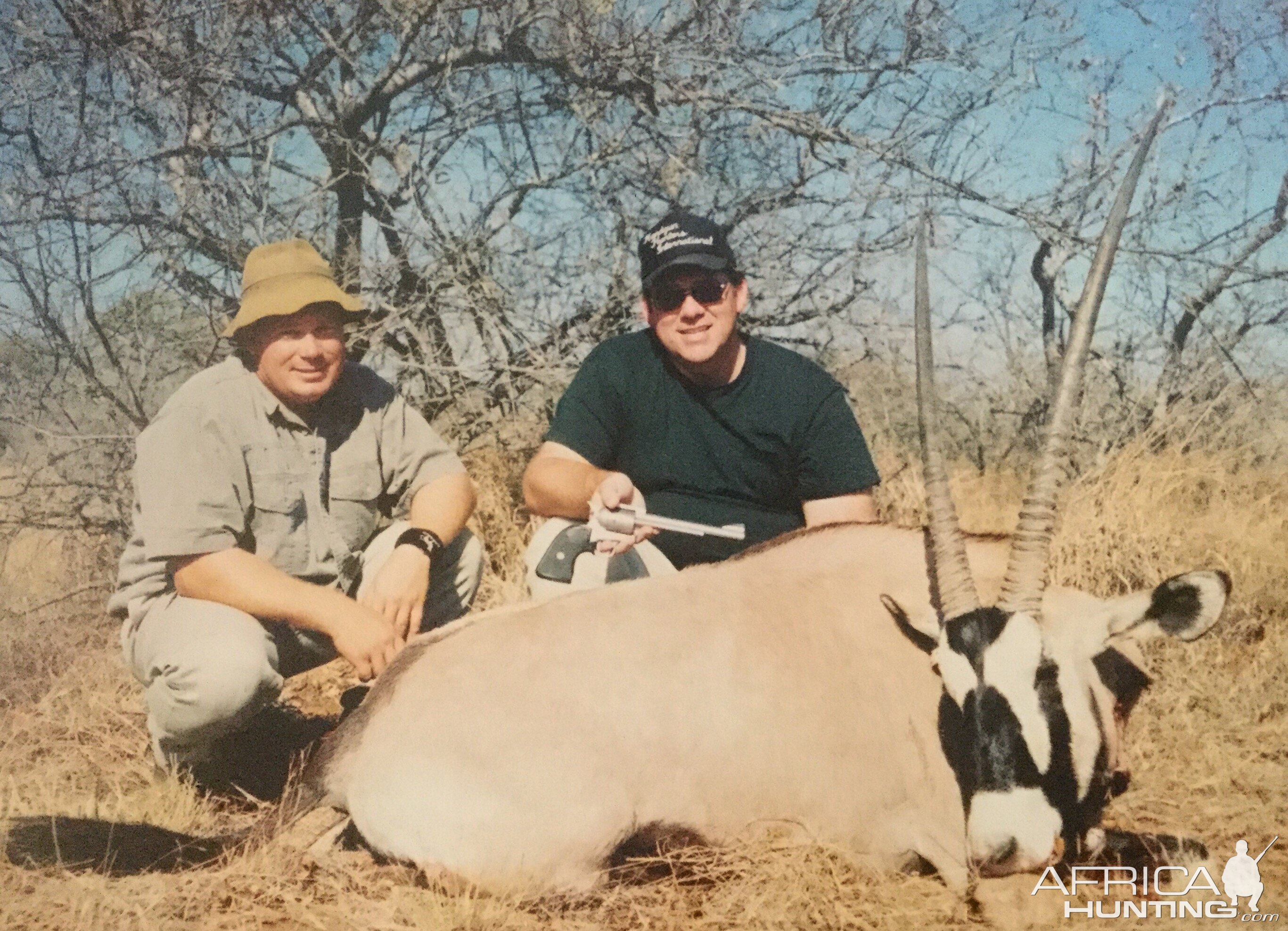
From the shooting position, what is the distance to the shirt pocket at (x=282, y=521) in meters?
3.58

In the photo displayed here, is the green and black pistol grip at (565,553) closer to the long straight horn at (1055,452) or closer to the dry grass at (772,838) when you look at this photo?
the dry grass at (772,838)

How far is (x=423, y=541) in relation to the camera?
364 centimetres

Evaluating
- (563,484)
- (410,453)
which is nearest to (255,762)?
(410,453)

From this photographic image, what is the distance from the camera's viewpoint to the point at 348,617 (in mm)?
3174

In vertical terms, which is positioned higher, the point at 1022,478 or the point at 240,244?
the point at 240,244

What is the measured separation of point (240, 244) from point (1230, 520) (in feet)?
16.6

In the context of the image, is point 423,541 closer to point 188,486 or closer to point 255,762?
point 188,486

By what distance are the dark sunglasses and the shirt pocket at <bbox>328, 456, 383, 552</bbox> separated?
1332 millimetres

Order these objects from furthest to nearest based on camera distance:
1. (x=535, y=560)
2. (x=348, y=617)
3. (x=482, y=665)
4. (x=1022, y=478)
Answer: (x=1022, y=478) < (x=535, y=560) < (x=348, y=617) < (x=482, y=665)

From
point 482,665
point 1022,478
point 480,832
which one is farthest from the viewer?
point 1022,478

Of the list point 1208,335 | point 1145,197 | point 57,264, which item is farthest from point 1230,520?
point 57,264

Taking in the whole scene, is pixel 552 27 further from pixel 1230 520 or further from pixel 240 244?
pixel 1230 520

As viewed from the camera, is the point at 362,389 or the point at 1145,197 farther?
the point at 1145,197

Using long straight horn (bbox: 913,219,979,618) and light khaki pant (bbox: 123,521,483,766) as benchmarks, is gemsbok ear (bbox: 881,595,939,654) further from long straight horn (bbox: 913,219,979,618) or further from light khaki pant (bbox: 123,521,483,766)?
light khaki pant (bbox: 123,521,483,766)
